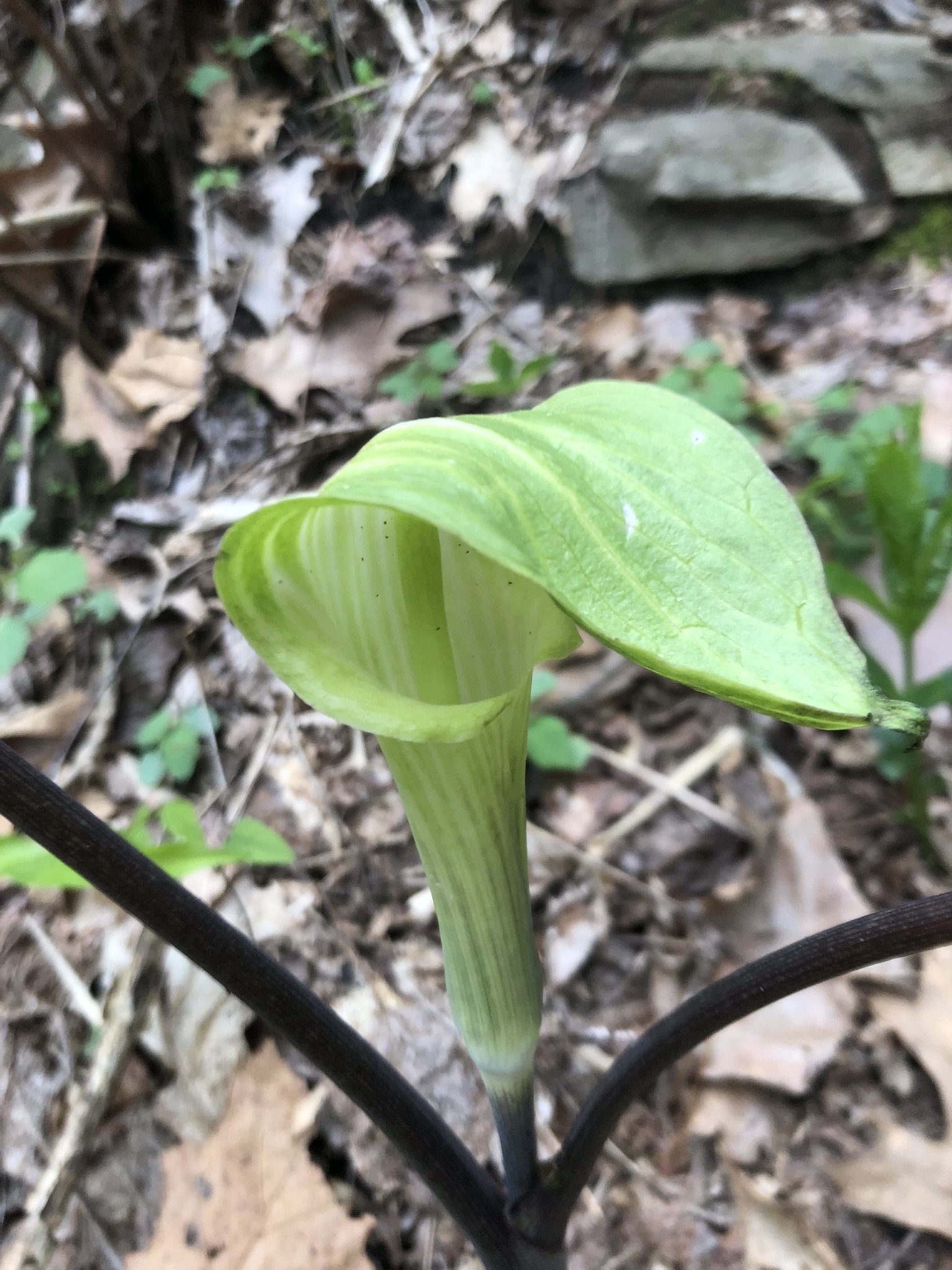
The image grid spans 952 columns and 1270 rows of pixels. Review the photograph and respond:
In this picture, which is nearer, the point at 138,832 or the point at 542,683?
the point at 138,832

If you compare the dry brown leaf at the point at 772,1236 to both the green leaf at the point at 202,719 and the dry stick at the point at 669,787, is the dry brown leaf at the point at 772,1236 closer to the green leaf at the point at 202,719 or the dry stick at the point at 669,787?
the dry stick at the point at 669,787

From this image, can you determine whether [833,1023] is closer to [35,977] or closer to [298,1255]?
[298,1255]

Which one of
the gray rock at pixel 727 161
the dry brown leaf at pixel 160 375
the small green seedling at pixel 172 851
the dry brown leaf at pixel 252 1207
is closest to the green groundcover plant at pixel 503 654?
the small green seedling at pixel 172 851

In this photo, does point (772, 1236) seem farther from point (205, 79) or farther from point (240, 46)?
point (240, 46)

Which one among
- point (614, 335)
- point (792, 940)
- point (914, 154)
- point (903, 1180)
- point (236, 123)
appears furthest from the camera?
point (236, 123)

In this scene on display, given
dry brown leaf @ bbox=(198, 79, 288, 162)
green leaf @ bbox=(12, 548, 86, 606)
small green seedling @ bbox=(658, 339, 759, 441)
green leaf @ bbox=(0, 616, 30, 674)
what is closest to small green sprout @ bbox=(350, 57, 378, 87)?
→ dry brown leaf @ bbox=(198, 79, 288, 162)

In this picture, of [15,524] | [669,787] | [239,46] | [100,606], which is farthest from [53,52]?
[669,787]
